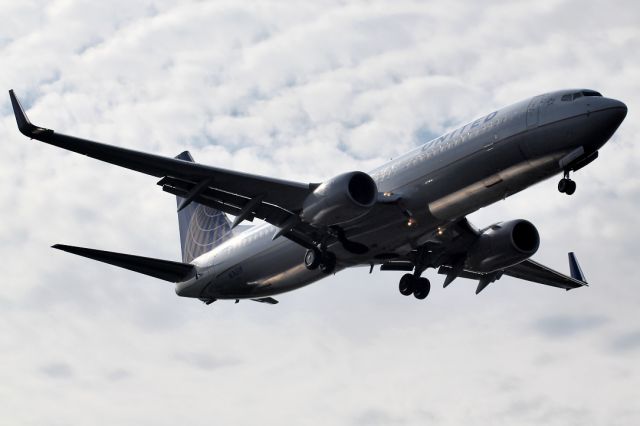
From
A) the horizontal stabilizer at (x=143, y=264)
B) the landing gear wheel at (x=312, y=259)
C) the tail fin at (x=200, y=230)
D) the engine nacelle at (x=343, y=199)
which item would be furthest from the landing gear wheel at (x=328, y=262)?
the tail fin at (x=200, y=230)

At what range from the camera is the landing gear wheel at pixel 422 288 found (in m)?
37.4

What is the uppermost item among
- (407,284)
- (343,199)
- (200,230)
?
(200,230)

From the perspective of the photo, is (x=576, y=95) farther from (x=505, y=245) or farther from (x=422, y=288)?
(x=422, y=288)

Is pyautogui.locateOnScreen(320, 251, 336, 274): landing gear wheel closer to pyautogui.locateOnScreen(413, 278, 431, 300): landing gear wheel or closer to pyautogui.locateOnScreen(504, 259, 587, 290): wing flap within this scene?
pyautogui.locateOnScreen(413, 278, 431, 300): landing gear wheel

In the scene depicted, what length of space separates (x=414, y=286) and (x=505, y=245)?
391 centimetres

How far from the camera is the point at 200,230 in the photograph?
43.7 m

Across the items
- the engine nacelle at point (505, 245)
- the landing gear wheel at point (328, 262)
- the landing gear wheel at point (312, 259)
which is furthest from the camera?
the engine nacelle at point (505, 245)

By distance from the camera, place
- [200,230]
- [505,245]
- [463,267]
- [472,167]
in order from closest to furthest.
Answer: [472,167], [505,245], [463,267], [200,230]

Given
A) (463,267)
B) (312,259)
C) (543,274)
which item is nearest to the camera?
(312,259)

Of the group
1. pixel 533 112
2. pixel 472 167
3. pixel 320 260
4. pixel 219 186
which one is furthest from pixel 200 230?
pixel 533 112

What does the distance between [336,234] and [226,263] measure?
657 cm

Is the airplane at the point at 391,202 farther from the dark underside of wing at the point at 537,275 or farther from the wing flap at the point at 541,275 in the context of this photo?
the wing flap at the point at 541,275

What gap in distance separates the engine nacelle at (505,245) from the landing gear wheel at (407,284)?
2.58 meters

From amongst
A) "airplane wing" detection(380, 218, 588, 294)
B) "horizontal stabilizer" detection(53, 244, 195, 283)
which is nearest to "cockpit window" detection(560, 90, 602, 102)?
"airplane wing" detection(380, 218, 588, 294)
